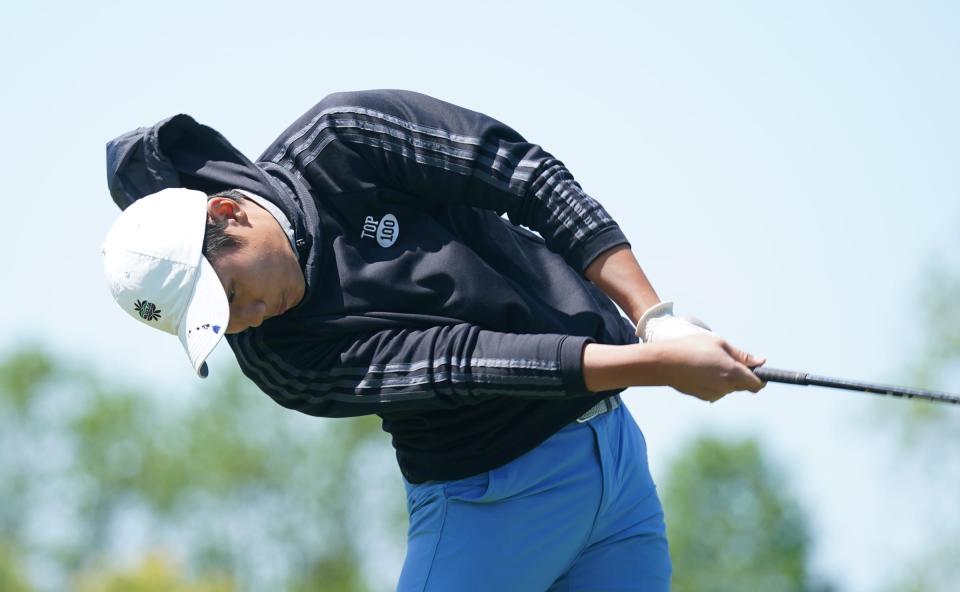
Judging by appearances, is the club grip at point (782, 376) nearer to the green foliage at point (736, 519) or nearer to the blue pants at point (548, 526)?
the blue pants at point (548, 526)

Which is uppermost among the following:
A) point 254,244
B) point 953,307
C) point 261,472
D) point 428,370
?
point 254,244

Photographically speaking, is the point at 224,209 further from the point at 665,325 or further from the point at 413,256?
the point at 665,325

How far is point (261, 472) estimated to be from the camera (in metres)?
35.2

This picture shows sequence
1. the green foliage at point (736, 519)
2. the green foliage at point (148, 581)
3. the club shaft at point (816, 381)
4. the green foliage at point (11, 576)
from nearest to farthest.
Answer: the club shaft at point (816, 381)
the green foliage at point (11, 576)
the green foliage at point (148, 581)
the green foliage at point (736, 519)

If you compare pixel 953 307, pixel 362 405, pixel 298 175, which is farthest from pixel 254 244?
pixel 953 307

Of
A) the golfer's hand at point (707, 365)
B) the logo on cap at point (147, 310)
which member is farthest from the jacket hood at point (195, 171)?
the golfer's hand at point (707, 365)

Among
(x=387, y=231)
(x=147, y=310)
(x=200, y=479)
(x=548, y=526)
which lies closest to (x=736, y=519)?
(x=200, y=479)

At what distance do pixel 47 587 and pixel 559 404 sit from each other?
3164 centimetres

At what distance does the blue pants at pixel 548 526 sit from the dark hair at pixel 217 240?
0.97 metres

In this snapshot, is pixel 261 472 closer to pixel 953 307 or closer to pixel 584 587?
pixel 953 307

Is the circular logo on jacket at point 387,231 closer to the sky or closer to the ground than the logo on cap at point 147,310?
closer to the sky

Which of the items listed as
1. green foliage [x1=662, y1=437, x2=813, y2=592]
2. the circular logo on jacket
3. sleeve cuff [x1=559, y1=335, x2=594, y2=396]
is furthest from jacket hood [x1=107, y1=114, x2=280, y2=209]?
green foliage [x1=662, y1=437, x2=813, y2=592]

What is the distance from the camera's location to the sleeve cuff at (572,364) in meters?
3.53

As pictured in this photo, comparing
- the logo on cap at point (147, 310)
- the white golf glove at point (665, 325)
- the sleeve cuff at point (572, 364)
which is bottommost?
the logo on cap at point (147, 310)
